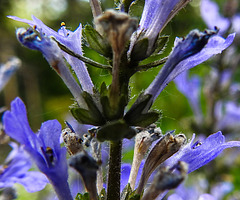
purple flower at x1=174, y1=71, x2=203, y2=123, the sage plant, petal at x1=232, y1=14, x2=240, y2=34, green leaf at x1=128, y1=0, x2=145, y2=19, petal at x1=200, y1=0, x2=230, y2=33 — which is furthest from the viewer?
purple flower at x1=174, y1=71, x2=203, y2=123

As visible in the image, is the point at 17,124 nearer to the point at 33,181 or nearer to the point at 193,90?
the point at 33,181

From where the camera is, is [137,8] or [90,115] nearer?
[90,115]

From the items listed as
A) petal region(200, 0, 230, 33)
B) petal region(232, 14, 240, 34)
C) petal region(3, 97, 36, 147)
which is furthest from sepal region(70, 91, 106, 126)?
petal region(232, 14, 240, 34)

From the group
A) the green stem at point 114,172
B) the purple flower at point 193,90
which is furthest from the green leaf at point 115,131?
the purple flower at point 193,90

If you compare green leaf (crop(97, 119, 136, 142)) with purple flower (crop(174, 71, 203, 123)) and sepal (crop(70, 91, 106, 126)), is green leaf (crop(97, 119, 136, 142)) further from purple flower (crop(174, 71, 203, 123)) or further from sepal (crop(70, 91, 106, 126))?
purple flower (crop(174, 71, 203, 123))

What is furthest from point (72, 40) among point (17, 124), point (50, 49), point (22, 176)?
point (22, 176)

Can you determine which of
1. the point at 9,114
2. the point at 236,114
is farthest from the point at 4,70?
the point at 236,114
